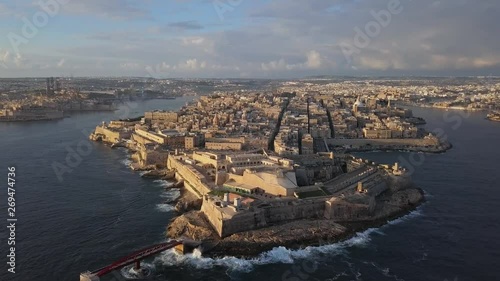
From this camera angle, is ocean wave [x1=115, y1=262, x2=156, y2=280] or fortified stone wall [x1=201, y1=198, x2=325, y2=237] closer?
ocean wave [x1=115, y1=262, x2=156, y2=280]

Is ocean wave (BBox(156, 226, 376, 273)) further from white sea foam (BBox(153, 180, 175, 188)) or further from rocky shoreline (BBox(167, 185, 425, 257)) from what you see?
white sea foam (BBox(153, 180, 175, 188))

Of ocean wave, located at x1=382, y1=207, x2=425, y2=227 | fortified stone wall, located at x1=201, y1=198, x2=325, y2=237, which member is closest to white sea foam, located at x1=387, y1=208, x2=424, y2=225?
ocean wave, located at x1=382, y1=207, x2=425, y2=227

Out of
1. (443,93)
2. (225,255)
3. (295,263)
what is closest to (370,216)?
(295,263)

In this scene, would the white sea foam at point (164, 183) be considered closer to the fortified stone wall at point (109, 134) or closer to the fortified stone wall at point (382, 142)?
the fortified stone wall at point (109, 134)

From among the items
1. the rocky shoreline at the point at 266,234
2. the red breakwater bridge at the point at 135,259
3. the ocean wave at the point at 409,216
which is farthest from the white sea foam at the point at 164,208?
the ocean wave at the point at 409,216

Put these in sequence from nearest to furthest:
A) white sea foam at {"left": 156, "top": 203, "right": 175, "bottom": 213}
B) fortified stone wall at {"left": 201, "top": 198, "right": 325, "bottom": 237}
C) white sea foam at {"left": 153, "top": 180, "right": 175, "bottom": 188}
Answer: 1. fortified stone wall at {"left": 201, "top": 198, "right": 325, "bottom": 237}
2. white sea foam at {"left": 156, "top": 203, "right": 175, "bottom": 213}
3. white sea foam at {"left": 153, "top": 180, "right": 175, "bottom": 188}

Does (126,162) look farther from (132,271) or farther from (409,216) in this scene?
(409,216)
